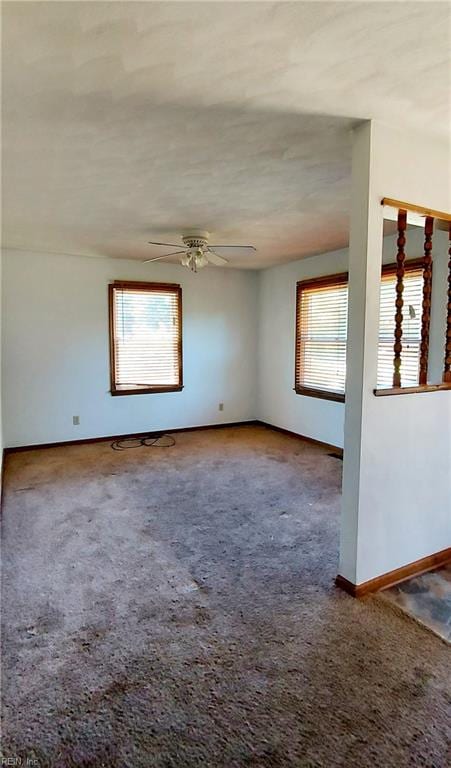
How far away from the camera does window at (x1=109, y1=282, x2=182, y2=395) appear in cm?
539

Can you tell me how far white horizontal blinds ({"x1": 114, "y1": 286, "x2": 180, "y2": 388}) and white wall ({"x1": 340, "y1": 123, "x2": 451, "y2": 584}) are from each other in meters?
3.81

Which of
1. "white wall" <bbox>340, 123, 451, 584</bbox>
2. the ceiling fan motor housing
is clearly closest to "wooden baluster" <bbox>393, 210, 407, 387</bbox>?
"white wall" <bbox>340, 123, 451, 584</bbox>

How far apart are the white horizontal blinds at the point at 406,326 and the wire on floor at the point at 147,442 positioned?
275 centimetres

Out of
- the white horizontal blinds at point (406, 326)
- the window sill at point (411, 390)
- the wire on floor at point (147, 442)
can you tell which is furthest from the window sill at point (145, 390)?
the window sill at point (411, 390)

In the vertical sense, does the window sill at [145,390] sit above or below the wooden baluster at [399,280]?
below

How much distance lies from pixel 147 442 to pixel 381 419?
12.3 feet

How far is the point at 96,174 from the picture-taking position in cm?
258

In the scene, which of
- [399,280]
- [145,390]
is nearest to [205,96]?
[399,280]

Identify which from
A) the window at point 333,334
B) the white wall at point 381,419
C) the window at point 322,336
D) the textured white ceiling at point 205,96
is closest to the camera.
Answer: the textured white ceiling at point 205,96

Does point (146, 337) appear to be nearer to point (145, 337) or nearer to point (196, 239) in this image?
point (145, 337)

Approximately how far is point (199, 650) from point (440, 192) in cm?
261

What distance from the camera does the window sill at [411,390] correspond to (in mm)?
2156

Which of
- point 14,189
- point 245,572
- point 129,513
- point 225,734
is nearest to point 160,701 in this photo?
point 225,734

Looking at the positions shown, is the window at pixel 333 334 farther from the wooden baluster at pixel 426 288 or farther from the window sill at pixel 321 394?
the wooden baluster at pixel 426 288
